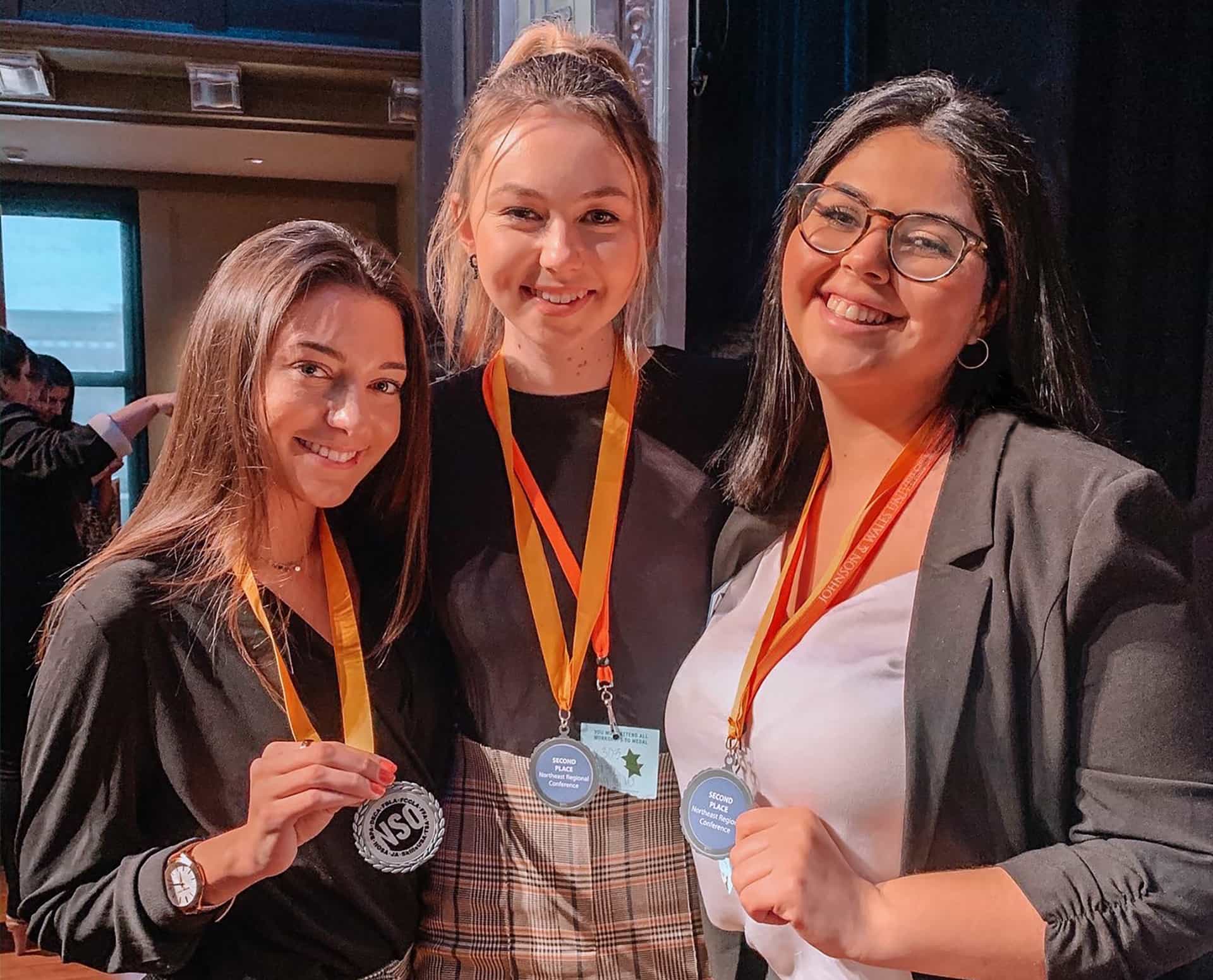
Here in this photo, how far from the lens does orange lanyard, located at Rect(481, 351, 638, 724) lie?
1.28 m

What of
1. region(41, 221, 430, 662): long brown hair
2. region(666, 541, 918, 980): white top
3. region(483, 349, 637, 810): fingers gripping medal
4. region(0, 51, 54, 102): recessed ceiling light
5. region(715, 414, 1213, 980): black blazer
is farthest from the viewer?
region(0, 51, 54, 102): recessed ceiling light

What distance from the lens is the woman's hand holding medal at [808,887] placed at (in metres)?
0.95

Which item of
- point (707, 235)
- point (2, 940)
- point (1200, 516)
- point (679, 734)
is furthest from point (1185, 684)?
point (2, 940)

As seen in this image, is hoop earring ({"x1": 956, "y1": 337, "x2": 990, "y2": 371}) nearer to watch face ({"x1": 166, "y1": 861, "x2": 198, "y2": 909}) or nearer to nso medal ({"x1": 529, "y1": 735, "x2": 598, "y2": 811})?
nso medal ({"x1": 529, "y1": 735, "x2": 598, "y2": 811})

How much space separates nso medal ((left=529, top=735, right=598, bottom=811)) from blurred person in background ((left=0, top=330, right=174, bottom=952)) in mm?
706

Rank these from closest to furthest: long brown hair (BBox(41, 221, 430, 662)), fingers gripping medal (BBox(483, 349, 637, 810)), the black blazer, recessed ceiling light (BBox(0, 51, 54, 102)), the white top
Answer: the black blazer < the white top < long brown hair (BBox(41, 221, 430, 662)) < fingers gripping medal (BBox(483, 349, 637, 810)) < recessed ceiling light (BBox(0, 51, 54, 102))

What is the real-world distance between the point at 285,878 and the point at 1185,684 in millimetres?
1030

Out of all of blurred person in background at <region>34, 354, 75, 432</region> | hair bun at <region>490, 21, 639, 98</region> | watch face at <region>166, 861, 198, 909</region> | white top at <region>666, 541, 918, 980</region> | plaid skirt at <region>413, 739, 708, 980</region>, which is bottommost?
plaid skirt at <region>413, 739, 708, 980</region>

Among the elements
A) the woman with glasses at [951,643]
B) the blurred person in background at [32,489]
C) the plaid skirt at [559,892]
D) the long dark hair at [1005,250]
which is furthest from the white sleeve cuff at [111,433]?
the long dark hair at [1005,250]

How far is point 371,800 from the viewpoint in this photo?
1175 mm

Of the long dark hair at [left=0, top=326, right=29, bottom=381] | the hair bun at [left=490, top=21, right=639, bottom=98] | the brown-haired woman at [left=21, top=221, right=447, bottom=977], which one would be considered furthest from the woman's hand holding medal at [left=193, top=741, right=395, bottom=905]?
the hair bun at [left=490, top=21, right=639, bottom=98]

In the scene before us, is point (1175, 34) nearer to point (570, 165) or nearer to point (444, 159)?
point (570, 165)

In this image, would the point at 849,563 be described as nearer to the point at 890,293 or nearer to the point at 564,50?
the point at 890,293

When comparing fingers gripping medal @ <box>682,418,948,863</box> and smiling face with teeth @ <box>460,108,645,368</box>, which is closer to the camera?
fingers gripping medal @ <box>682,418,948,863</box>
